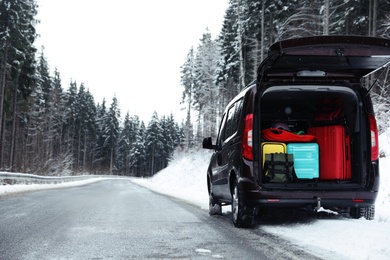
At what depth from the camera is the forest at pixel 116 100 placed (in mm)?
27312

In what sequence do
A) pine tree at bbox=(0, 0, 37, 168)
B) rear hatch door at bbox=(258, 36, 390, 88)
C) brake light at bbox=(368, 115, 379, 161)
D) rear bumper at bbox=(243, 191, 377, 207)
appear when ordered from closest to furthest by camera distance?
rear hatch door at bbox=(258, 36, 390, 88) → rear bumper at bbox=(243, 191, 377, 207) → brake light at bbox=(368, 115, 379, 161) → pine tree at bbox=(0, 0, 37, 168)

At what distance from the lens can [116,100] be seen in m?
88.8

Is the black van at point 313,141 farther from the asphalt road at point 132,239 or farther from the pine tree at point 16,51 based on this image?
the pine tree at point 16,51

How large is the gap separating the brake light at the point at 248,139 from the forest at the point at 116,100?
9.57m

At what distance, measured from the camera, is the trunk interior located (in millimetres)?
5672

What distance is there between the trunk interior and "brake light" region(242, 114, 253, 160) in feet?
1.03

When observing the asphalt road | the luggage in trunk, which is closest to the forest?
the luggage in trunk

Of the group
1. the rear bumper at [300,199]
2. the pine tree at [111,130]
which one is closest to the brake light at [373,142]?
the rear bumper at [300,199]

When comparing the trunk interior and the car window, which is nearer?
the trunk interior

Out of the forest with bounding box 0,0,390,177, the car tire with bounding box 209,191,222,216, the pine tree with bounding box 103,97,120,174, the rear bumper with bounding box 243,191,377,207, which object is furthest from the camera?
the pine tree with bounding box 103,97,120,174

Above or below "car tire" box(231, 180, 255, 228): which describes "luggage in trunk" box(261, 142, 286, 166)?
above

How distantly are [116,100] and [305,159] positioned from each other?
85.6m

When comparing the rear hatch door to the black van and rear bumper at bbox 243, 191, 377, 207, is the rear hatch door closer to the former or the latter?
the black van

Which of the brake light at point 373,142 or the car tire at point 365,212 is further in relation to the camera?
the car tire at point 365,212
